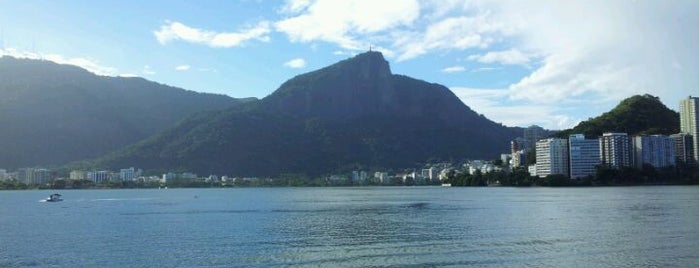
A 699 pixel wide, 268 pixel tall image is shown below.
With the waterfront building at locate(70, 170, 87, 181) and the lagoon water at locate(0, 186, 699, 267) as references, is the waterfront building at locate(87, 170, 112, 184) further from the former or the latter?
the lagoon water at locate(0, 186, 699, 267)

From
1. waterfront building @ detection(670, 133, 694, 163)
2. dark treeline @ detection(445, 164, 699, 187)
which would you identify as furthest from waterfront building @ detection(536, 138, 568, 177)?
waterfront building @ detection(670, 133, 694, 163)

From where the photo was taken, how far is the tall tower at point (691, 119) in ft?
609

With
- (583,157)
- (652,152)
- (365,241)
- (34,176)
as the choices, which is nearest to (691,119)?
(652,152)

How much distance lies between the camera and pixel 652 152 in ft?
575

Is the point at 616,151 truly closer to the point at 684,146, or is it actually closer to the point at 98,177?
the point at 684,146

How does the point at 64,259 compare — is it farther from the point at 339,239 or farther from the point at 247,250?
the point at 339,239

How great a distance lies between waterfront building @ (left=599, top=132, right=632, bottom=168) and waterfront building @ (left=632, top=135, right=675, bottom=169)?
2.25 m

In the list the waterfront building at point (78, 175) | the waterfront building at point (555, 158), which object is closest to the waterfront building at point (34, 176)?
the waterfront building at point (78, 175)

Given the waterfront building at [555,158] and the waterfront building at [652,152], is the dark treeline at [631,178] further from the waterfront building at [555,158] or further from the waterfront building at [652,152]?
the waterfront building at [555,158]

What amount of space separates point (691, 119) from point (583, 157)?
40205 millimetres

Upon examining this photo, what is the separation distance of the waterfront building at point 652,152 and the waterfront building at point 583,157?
10.5m

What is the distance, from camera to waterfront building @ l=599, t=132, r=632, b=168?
576ft

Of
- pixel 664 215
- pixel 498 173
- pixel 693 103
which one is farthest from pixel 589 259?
pixel 693 103

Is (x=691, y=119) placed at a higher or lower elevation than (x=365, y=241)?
higher
